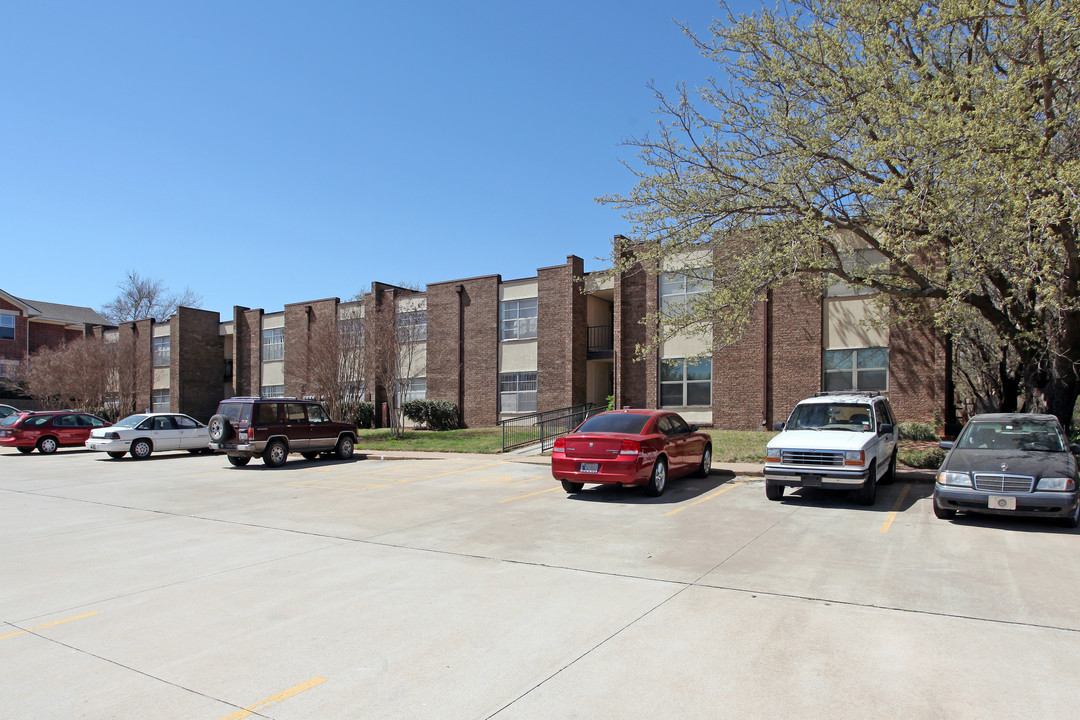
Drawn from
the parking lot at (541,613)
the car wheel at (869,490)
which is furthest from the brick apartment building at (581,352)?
the parking lot at (541,613)

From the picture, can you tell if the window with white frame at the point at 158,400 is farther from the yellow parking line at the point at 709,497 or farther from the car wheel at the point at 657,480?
the yellow parking line at the point at 709,497

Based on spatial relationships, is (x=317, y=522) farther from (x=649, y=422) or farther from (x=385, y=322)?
(x=385, y=322)

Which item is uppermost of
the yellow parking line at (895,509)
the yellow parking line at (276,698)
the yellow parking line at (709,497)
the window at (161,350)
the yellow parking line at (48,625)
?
the window at (161,350)

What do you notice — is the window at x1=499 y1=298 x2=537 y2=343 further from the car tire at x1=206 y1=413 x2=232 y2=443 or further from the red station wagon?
the red station wagon

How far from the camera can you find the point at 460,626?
5434 mm

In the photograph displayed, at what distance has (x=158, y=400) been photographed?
45781 mm

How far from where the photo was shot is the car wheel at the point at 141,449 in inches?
896

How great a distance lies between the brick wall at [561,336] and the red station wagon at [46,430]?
17.4 meters

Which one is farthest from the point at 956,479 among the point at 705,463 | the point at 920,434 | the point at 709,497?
the point at 920,434

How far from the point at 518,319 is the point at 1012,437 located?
22723mm

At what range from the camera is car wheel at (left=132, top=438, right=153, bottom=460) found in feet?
74.6

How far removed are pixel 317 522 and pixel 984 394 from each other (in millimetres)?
23644

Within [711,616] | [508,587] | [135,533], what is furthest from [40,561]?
[711,616]

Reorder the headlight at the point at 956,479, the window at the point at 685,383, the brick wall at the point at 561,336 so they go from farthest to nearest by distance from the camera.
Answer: the brick wall at the point at 561,336, the window at the point at 685,383, the headlight at the point at 956,479
